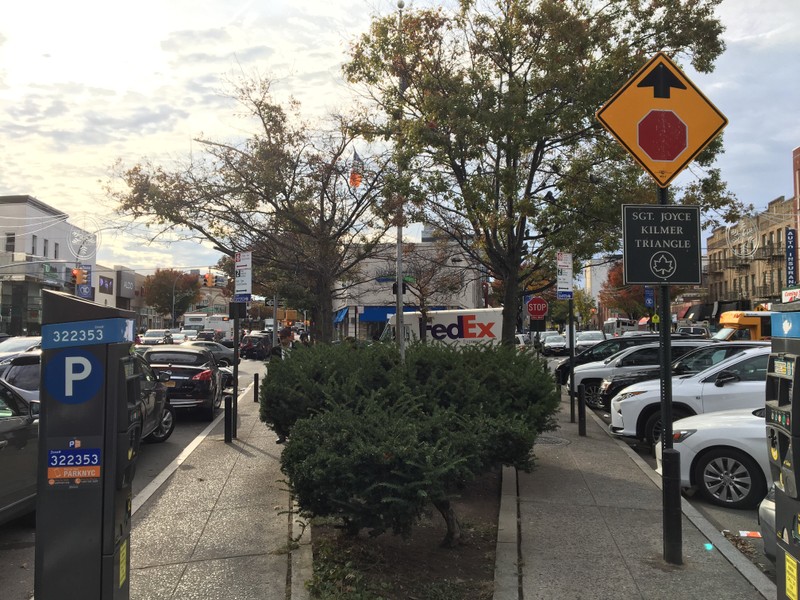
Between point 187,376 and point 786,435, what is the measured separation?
1202cm

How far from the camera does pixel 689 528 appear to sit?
6188mm

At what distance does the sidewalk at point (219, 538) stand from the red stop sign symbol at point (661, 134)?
427 centimetres

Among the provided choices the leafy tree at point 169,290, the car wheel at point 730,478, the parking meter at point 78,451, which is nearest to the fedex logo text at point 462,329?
the car wheel at point 730,478

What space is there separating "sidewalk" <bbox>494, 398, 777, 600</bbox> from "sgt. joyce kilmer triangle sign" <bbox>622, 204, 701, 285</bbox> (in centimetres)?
228

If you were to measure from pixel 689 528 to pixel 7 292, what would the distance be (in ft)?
173

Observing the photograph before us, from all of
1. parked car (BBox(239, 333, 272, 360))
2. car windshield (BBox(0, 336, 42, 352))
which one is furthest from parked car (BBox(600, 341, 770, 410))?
parked car (BBox(239, 333, 272, 360))

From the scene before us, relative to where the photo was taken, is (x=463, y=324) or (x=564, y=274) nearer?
(x=564, y=274)

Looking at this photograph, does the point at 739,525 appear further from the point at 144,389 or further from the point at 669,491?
the point at 144,389

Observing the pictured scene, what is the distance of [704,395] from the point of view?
32.3ft

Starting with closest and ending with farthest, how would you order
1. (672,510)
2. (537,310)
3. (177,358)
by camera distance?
(672,510), (177,358), (537,310)

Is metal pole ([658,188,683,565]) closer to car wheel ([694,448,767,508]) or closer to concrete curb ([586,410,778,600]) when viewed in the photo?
concrete curb ([586,410,778,600])

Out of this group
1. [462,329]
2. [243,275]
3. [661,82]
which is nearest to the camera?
[661,82]

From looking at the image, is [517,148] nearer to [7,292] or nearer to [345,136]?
[345,136]

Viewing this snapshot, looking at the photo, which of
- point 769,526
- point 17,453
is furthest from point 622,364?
point 17,453
